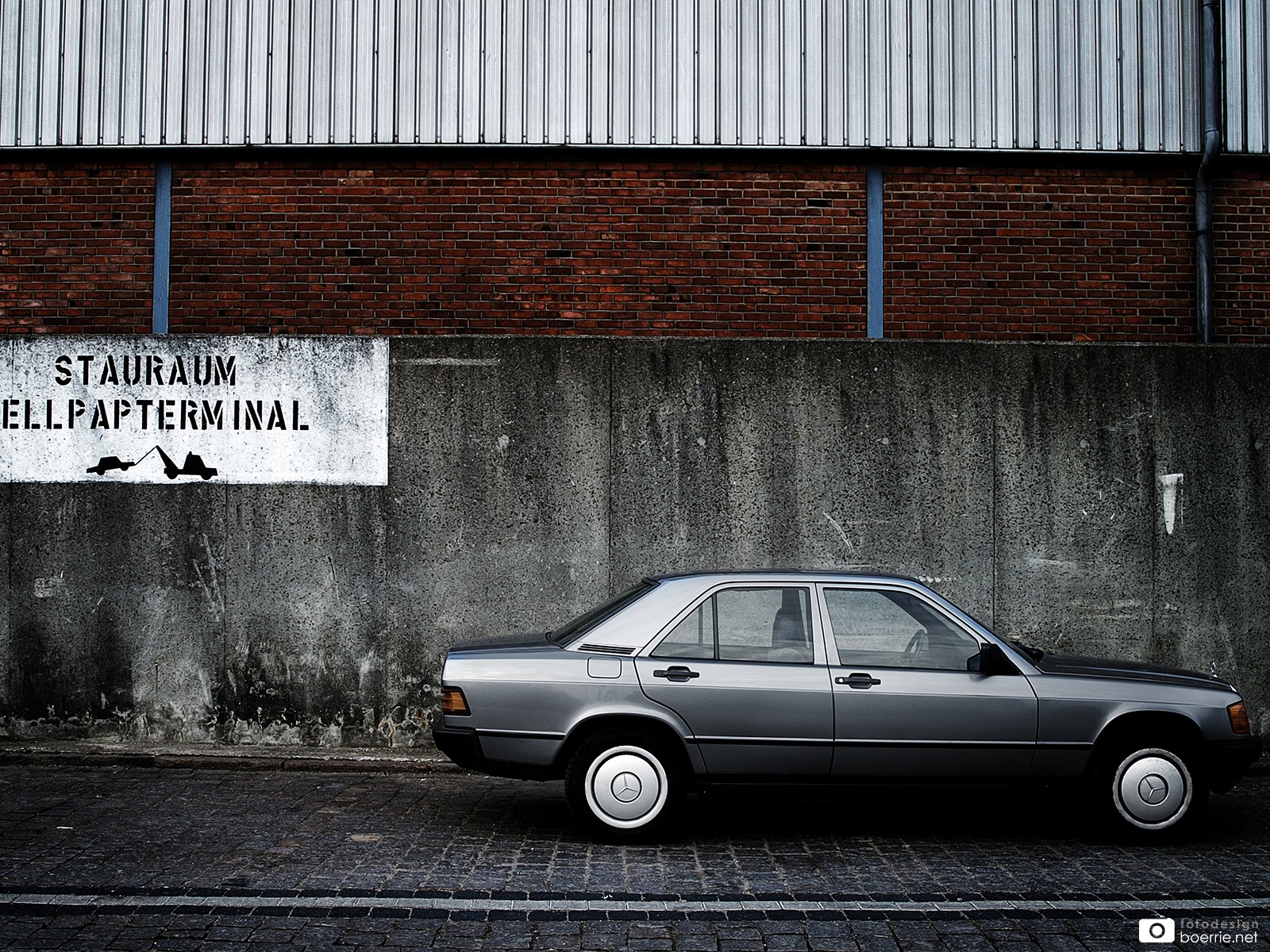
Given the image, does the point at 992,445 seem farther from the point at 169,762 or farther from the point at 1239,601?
the point at 169,762

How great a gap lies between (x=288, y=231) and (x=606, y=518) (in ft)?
12.3

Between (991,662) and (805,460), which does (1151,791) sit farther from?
(805,460)

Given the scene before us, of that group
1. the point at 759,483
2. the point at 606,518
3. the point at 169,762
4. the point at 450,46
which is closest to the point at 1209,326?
the point at 759,483

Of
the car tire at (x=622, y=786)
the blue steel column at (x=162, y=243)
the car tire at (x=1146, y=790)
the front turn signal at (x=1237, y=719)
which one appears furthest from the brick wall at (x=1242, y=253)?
the blue steel column at (x=162, y=243)

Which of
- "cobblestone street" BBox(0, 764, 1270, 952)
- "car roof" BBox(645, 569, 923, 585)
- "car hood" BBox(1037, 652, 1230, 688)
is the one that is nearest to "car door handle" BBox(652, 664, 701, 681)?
"car roof" BBox(645, 569, 923, 585)

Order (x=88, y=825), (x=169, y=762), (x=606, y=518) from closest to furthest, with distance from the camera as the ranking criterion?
(x=88, y=825) < (x=169, y=762) < (x=606, y=518)

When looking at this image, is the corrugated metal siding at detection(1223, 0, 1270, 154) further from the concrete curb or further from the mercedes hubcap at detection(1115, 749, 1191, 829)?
the concrete curb

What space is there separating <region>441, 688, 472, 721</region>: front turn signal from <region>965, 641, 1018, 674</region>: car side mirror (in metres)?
2.79

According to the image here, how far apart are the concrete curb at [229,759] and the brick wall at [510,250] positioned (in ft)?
11.6

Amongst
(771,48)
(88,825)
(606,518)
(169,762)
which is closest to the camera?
(88,825)

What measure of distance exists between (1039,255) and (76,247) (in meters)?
8.37

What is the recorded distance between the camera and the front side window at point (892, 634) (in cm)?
627

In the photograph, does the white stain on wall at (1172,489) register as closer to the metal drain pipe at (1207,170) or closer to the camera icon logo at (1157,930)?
the metal drain pipe at (1207,170)

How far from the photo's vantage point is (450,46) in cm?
961
